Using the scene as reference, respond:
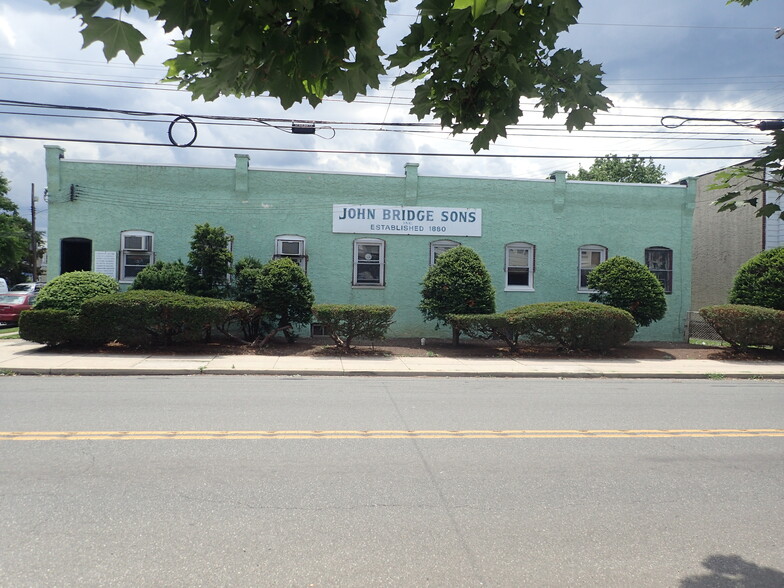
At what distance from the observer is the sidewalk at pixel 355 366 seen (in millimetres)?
11531

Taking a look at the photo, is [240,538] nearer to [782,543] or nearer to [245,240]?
[782,543]

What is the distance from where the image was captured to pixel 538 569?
140 inches

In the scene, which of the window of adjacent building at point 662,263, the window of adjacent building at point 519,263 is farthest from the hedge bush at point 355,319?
the window of adjacent building at point 662,263

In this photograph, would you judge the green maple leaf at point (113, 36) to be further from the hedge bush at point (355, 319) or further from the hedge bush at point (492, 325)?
the hedge bush at point (492, 325)

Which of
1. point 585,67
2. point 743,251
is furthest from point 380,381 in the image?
point 743,251

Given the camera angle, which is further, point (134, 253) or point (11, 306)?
point (11, 306)

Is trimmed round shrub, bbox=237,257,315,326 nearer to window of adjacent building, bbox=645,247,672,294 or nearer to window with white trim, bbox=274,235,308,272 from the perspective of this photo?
window with white trim, bbox=274,235,308,272

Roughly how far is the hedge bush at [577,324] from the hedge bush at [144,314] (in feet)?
23.2

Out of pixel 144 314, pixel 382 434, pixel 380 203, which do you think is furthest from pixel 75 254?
pixel 382 434

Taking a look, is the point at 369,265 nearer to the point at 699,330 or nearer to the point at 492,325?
the point at 492,325

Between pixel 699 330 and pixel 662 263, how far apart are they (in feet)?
7.93

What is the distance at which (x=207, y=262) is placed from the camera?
14859 mm

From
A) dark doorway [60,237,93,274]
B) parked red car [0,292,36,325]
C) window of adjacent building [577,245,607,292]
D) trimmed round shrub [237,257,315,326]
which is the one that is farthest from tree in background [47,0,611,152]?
parked red car [0,292,36,325]

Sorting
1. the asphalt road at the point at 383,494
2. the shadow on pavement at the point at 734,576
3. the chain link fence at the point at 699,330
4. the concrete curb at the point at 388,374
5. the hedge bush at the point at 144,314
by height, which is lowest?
the concrete curb at the point at 388,374
